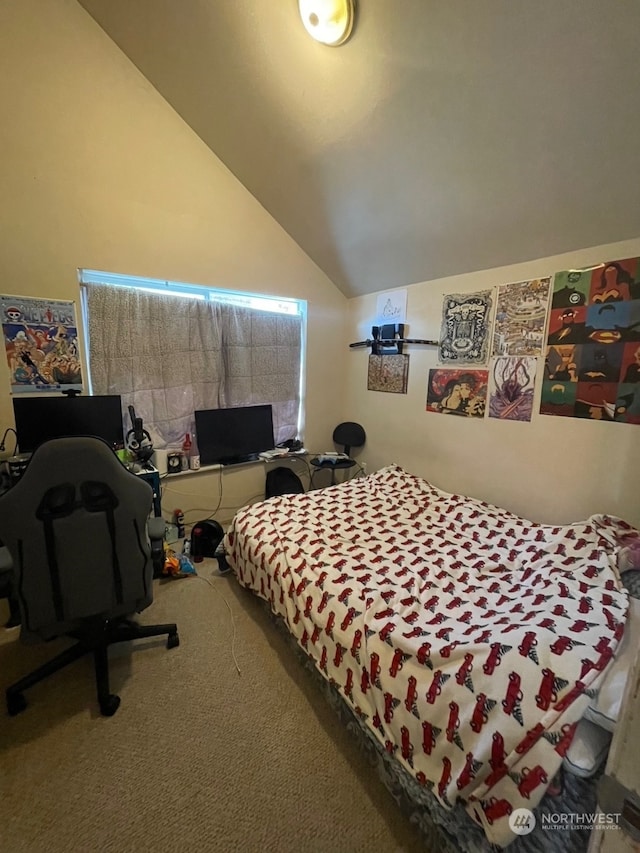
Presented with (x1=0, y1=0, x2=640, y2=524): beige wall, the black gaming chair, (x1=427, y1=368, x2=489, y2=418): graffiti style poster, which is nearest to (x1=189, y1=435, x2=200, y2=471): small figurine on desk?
(x1=0, y1=0, x2=640, y2=524): beige wall

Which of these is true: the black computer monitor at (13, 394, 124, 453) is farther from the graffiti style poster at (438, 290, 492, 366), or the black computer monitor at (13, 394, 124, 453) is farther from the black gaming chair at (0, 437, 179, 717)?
the graffiti style poster at (438, 290, 492, 366)

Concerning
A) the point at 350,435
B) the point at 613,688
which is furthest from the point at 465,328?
the point at 613,688

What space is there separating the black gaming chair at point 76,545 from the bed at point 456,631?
72cm

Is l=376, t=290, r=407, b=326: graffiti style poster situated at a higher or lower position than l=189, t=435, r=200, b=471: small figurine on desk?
higher

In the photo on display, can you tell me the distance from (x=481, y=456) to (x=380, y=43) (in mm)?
2462

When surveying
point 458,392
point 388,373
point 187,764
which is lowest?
point 187,764

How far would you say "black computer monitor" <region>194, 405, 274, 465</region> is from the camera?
305cm

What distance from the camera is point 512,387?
93.1 inches

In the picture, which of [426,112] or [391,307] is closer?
[426,112]

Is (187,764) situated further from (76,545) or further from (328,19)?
(328,19)

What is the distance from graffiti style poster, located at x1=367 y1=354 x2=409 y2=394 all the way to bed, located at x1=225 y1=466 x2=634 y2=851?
1316 mm

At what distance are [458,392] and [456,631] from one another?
6.08ft

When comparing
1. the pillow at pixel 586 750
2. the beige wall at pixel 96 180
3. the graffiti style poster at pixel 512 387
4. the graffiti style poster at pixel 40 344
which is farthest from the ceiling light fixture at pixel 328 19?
the pillow at pixel 586 750

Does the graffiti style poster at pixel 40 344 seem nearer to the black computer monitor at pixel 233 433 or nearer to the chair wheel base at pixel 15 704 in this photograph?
the black computer monitor at pixel 233 433
